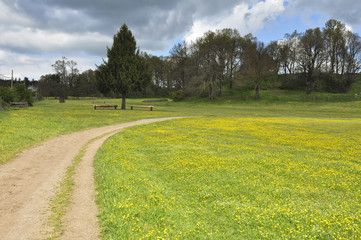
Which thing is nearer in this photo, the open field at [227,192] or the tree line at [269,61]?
the open field at [227,192]

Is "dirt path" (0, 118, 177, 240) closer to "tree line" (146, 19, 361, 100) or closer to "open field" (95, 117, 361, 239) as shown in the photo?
"open field" (95, 117, 361, 239)

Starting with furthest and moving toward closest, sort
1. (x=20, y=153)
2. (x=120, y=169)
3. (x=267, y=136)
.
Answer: (x=267, y=136), (x=20, y=153), (x=120, y=169)

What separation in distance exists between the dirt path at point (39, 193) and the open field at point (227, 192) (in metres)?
0.41

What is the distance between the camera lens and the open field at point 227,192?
4.77 metres

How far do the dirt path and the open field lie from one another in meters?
0.41

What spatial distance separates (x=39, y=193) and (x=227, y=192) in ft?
18.7

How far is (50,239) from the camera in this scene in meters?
4.27

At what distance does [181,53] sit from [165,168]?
253 ft

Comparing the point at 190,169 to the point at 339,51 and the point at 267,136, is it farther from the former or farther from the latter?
the point at 339,51

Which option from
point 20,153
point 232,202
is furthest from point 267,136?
point 20,153

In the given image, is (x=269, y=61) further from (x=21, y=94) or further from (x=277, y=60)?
(x=21, y=94)

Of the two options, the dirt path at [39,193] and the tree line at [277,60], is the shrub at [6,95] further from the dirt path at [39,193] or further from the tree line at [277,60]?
the tree line at [277,60]

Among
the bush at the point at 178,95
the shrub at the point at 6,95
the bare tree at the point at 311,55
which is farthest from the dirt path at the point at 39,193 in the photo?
the bare tree at the point at 311,55

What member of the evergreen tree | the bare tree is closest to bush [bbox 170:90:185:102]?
the evergreen tree
